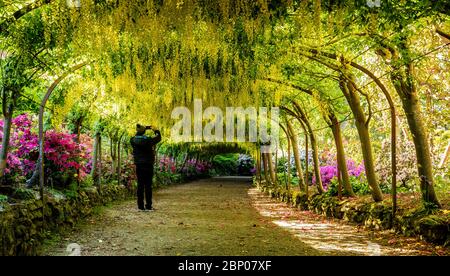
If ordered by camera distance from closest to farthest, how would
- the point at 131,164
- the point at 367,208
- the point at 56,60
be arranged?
the point at 56,60 < the point at 367,208 < the point at 131,164

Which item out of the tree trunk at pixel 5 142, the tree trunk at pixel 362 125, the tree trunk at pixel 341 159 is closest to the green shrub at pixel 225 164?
the tree trunk at pixel 341 159

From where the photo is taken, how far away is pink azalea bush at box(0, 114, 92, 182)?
19.3ft

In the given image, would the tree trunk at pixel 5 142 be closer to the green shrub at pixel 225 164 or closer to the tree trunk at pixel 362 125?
the tree trunk at pixel 362 125

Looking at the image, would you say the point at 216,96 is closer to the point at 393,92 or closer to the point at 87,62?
the point at 87,62

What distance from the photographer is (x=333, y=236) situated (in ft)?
17.2

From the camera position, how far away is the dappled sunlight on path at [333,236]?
422 centimetres

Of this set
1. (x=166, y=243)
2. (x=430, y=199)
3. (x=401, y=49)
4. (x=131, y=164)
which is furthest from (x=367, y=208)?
(x=131, y=164)

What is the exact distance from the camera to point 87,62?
5.55 metres

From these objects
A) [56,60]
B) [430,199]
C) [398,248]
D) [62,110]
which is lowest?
[398,248]

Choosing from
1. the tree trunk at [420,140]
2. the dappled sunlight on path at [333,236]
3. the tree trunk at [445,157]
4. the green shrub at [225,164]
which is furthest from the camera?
the green shrub at [225,164]

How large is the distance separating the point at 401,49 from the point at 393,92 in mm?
2947

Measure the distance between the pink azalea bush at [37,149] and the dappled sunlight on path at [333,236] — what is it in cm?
306

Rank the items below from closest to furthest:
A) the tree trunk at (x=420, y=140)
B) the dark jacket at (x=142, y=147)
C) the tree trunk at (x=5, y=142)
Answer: the tree trunk at (x=5, y=142) → the tree trunk at (x=420, y=140) → the dark jacket at (x=142, y=147)

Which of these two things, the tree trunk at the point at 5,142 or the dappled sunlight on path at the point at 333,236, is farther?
the tree trunk at the point at 5,142
